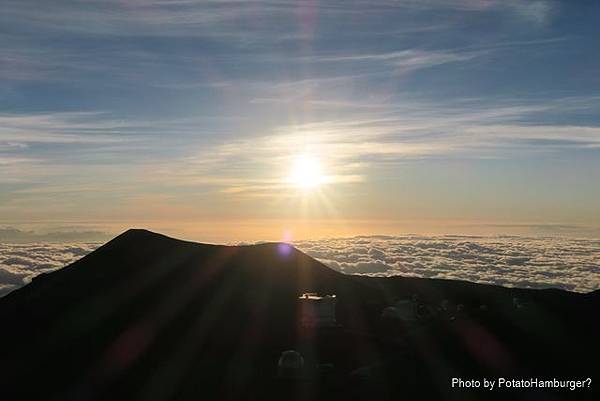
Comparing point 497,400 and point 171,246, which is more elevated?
point 171,246

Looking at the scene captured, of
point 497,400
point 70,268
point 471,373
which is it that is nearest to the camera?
point 497,400

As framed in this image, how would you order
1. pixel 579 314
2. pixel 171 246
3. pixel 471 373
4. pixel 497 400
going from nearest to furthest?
pixel 497 400, pixel 471 373, pixel 579 314, pixel 171 246

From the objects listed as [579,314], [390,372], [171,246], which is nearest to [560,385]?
[390,372]

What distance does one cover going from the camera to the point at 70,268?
313ft

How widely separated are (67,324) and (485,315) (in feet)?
162

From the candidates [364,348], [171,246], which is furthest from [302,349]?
[171,246]

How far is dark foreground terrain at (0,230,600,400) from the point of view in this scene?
169ft

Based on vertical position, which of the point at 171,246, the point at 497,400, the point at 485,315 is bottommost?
the point at 497,400

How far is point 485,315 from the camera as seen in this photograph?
69562 millimetres

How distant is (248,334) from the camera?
68.7 metres

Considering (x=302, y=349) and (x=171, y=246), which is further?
(x=171, y=246)

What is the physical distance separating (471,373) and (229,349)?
80.2ft

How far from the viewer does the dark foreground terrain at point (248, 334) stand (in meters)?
51.6

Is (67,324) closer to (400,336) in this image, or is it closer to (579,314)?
(400,336)
